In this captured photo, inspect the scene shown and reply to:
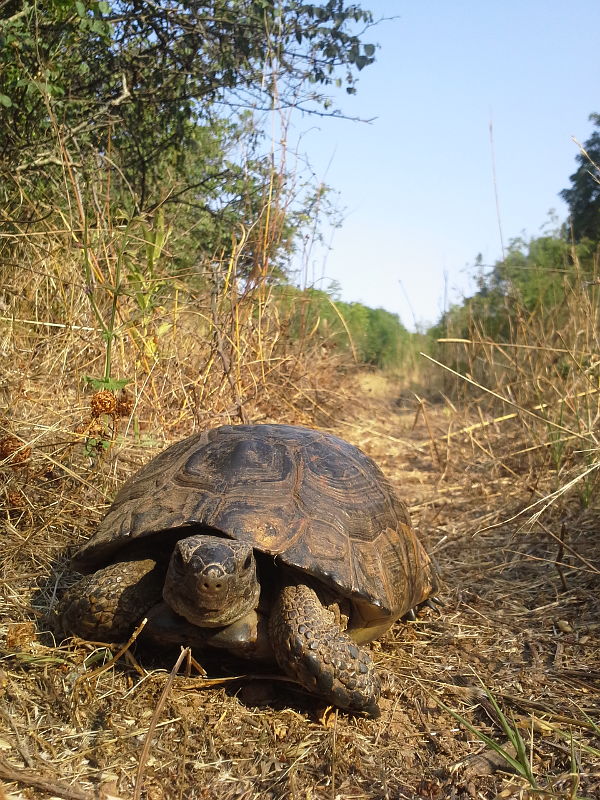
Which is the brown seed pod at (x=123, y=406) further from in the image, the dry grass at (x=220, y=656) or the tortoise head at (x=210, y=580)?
the tortoise head at (x=210, y=580)

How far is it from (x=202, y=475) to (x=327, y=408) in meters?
3.90

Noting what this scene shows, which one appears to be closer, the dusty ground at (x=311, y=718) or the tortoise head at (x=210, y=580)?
the dusty ground at (x=311, y=718)

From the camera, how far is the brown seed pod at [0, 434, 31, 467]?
2.75 m

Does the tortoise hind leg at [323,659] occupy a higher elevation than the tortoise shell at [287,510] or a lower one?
lower

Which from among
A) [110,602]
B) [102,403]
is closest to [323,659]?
[110,602]

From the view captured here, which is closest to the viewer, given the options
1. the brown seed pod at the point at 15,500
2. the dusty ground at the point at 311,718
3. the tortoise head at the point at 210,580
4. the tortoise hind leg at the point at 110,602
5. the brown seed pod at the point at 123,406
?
the dusty ground at the point at 311,718

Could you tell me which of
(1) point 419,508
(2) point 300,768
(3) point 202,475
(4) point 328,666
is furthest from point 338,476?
(1) point 419,508

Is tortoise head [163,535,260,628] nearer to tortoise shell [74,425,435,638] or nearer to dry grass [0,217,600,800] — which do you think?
tortoise shell [74,425,435,638]

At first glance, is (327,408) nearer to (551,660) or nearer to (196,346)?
(196,346)

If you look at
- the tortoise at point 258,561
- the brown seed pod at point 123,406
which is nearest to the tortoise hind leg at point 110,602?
the tortoise at point 258,561

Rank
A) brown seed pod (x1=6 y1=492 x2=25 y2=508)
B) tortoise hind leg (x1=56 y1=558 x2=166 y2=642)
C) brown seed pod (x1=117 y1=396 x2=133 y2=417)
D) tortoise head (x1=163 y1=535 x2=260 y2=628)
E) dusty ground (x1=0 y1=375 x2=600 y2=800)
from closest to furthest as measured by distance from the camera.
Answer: dusty ground (x1=0 y1=375 x2=600 y2=800) → tortoise head (x1=163 y1=535 x2=260 y2=628) → tortoise hind leg (x1=56 y1=558 x2=166 y2=642) → brown seed pod (x1=6 y1=492 x2=25 y2=508) → brown seed pod (x1=117 y1=396 x2=133 y2=417)

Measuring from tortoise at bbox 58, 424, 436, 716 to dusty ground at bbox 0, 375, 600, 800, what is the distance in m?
0.12

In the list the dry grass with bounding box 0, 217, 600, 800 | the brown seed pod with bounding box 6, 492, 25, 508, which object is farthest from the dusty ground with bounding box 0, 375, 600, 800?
the brown seed pod with bounding box 6, 492, 25, 508

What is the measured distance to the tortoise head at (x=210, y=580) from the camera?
1771mm
